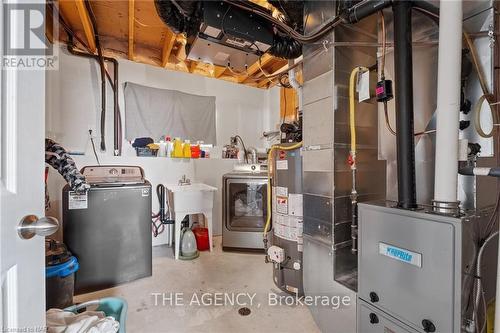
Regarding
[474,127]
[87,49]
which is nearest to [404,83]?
[474,127]

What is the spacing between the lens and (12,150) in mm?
630

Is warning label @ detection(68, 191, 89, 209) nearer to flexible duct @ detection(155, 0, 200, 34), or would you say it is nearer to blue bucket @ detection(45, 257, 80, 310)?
blue bucket @ detection(45, 257, 80, 310)

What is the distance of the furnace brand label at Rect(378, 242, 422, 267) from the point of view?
105 cm

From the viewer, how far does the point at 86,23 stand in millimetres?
2381

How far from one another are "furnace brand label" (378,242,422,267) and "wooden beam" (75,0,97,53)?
9.54 ft

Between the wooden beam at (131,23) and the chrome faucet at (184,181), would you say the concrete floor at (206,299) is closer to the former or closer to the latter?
the chrome faucet at (184,181)


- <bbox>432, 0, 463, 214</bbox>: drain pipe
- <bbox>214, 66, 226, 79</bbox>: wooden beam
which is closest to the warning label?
<bbox>432, 0, 463, 214</bbox>: drain pipe

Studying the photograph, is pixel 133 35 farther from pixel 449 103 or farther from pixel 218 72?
pixel 449 103

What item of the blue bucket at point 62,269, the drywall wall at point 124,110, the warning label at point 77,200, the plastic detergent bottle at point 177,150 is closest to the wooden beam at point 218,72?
the drywall wall at point 124,110

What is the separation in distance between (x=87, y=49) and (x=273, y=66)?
2537 mm

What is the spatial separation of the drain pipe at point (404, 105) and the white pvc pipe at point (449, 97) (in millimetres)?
149

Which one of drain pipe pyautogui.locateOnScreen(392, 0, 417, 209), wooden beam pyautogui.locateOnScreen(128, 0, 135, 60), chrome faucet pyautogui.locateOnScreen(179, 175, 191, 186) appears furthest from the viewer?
chrome faucet pyautogui.locateOnScreen(179, 175, 191, 186)

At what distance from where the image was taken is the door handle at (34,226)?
2.04 ft

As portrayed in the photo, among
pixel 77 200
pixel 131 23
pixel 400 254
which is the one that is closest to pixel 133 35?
pixel 131 23
